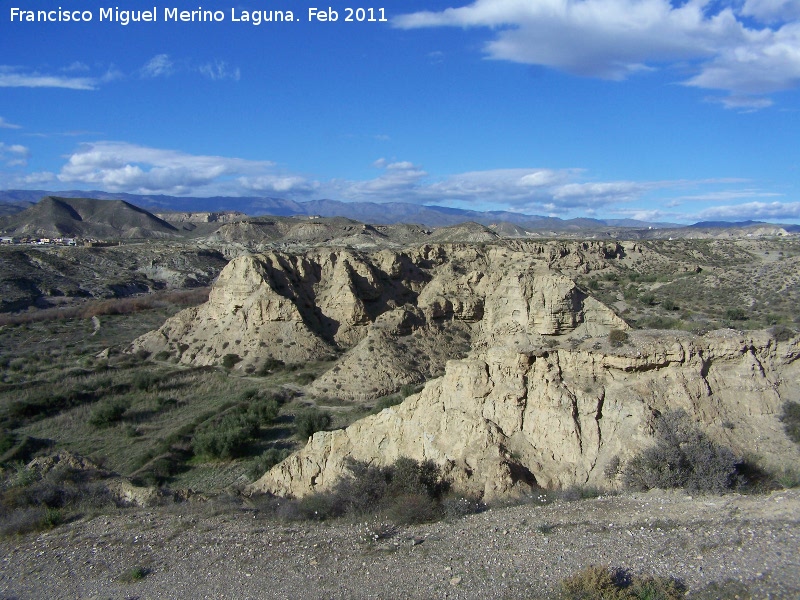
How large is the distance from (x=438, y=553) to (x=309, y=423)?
12.4 metres

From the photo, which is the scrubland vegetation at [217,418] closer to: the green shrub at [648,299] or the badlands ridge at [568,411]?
the green shrub at [648,299]

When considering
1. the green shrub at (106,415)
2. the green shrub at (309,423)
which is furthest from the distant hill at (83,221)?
the green shrub at (309,423)

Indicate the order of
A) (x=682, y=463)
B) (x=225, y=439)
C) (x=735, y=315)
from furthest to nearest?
1. (x=735, y=315)
2. (x=225, y=439)
3. (x=682, y=463)

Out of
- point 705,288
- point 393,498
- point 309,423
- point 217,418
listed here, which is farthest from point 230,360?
point 705,288

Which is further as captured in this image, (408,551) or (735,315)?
(735,315)

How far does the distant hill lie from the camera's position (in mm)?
125331

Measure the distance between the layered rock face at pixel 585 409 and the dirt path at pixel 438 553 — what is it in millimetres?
1454

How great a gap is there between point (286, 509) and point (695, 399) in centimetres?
742

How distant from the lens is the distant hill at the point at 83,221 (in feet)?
411

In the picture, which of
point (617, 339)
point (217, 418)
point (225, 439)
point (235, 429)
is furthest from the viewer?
point (217, 418)

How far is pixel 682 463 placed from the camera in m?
9.27

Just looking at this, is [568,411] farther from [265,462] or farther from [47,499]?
[47,499]

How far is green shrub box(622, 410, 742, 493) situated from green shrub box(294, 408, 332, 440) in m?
11.8

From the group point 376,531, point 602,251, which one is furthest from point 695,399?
point 602,251
